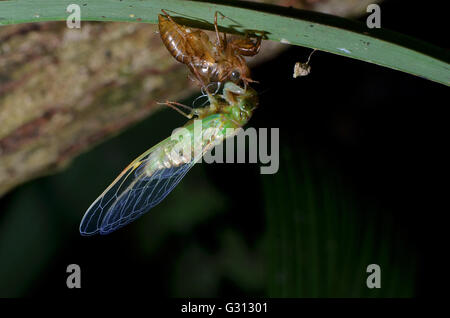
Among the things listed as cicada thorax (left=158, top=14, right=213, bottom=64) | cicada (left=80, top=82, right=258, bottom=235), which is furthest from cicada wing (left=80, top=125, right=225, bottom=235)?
cicada thorax (left=158, top=14, right=213, bottom=64)

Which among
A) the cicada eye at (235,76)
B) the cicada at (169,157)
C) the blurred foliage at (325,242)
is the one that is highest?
the cicada eye at (235,76)

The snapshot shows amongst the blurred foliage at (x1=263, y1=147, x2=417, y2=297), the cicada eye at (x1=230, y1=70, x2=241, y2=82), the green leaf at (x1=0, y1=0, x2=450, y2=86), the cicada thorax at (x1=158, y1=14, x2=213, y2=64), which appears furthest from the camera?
the blurred foliage at (x1=263, y1=147, x2=417, y2=297)

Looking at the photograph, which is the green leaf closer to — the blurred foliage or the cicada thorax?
the cicada thorax

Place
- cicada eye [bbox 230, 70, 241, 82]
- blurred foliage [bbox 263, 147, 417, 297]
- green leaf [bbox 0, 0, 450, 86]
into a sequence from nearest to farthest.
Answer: green leaf [bbox 0, 0, 450, 86], cicada eye [bbox 230, 70, 241, 82], blurred foliage [bbox 263, 147, 417, 297]

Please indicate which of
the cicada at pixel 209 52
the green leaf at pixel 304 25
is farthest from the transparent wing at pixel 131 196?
the green leaf at pixel 304 25

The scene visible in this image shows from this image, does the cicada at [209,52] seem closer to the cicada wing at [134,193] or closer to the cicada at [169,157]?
the cicada at [169,157]

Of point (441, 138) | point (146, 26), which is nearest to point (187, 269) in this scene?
point (146, 26)

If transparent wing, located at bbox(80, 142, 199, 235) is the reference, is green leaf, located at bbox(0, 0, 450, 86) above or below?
above

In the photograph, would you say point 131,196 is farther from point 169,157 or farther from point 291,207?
point 291,207
